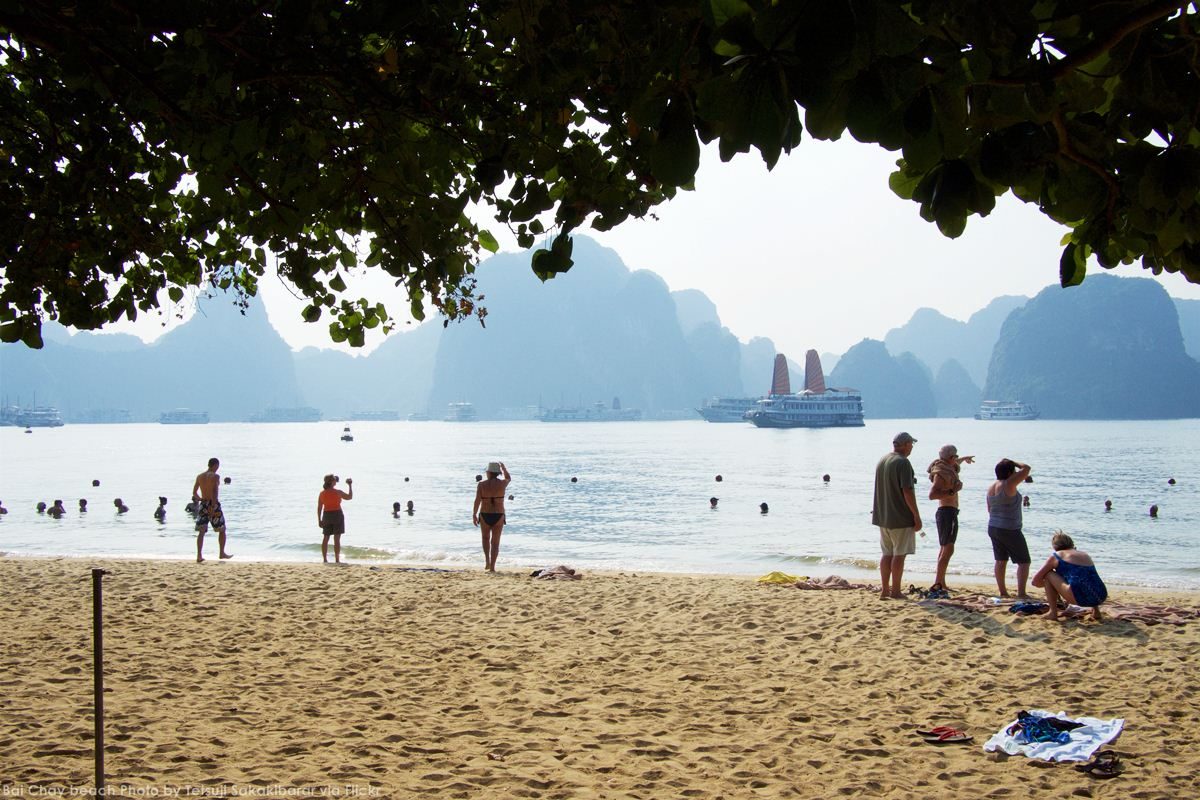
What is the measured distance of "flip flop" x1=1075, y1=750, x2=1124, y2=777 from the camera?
14.8ft

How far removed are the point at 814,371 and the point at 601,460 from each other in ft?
256

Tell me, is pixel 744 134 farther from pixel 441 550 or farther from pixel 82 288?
pixel 441 550

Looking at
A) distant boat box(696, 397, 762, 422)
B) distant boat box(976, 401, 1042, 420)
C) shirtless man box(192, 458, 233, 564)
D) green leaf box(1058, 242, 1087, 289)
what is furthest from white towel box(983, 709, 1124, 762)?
distant boat box(976, 401, 1042, 420)

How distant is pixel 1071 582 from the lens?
8180 mm

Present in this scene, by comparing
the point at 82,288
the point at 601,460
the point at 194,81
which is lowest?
the point at 601,460

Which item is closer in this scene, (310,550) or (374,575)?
(374,575)

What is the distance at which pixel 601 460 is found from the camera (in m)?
65.6

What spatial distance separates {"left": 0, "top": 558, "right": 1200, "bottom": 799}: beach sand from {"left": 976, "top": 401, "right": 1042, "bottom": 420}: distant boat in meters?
200

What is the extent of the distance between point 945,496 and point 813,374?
130 m

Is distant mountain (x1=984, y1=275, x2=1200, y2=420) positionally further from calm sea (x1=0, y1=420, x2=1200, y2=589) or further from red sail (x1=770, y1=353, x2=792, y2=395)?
calm sea (x1=0, y1=420, x2=1200, y2=589)

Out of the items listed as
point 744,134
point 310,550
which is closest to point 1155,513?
point 310,550

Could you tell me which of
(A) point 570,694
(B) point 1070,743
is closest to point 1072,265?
(B) point 1070,743

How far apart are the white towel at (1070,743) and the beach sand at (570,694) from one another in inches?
4.0

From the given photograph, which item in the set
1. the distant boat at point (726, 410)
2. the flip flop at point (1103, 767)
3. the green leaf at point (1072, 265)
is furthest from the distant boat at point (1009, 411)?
the green leaf at point (1072, 265)
